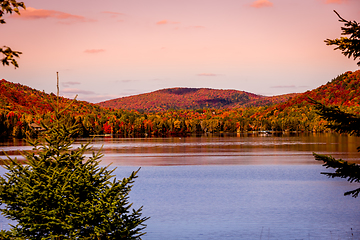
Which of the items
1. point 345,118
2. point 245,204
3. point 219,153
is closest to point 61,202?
point 345,118

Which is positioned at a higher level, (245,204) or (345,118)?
(345,118)

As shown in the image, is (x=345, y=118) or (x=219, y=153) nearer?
(x=345, y=118)

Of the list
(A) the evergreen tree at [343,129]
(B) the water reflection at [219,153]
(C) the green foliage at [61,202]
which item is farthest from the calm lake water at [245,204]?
(A) the evergreen tree at [343,129]

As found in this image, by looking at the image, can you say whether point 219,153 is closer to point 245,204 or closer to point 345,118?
point 245,204

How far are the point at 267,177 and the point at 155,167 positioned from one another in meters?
16.2

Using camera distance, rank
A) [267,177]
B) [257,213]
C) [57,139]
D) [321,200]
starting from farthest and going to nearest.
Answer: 1. [267,177]
2. [321,200]
3. [257,213]
4. [57,139]

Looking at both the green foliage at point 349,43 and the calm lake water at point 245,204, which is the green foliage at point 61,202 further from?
the calm lake water at point 245,204

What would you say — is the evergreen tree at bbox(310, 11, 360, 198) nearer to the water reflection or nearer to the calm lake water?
the calm lake water

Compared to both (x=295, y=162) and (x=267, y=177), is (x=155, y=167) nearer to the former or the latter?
(x=267, y=177)

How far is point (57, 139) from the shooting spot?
1019 centimetres

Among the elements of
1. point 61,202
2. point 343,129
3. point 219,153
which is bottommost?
point 219,153

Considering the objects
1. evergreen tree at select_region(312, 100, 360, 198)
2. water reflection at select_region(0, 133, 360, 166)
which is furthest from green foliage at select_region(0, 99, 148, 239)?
water reflection at select_region(0, 133, 360, 166)

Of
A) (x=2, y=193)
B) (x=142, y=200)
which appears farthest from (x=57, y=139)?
(x=142, y=200)

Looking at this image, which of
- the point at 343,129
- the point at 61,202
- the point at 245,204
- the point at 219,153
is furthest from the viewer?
the point at 219,153
